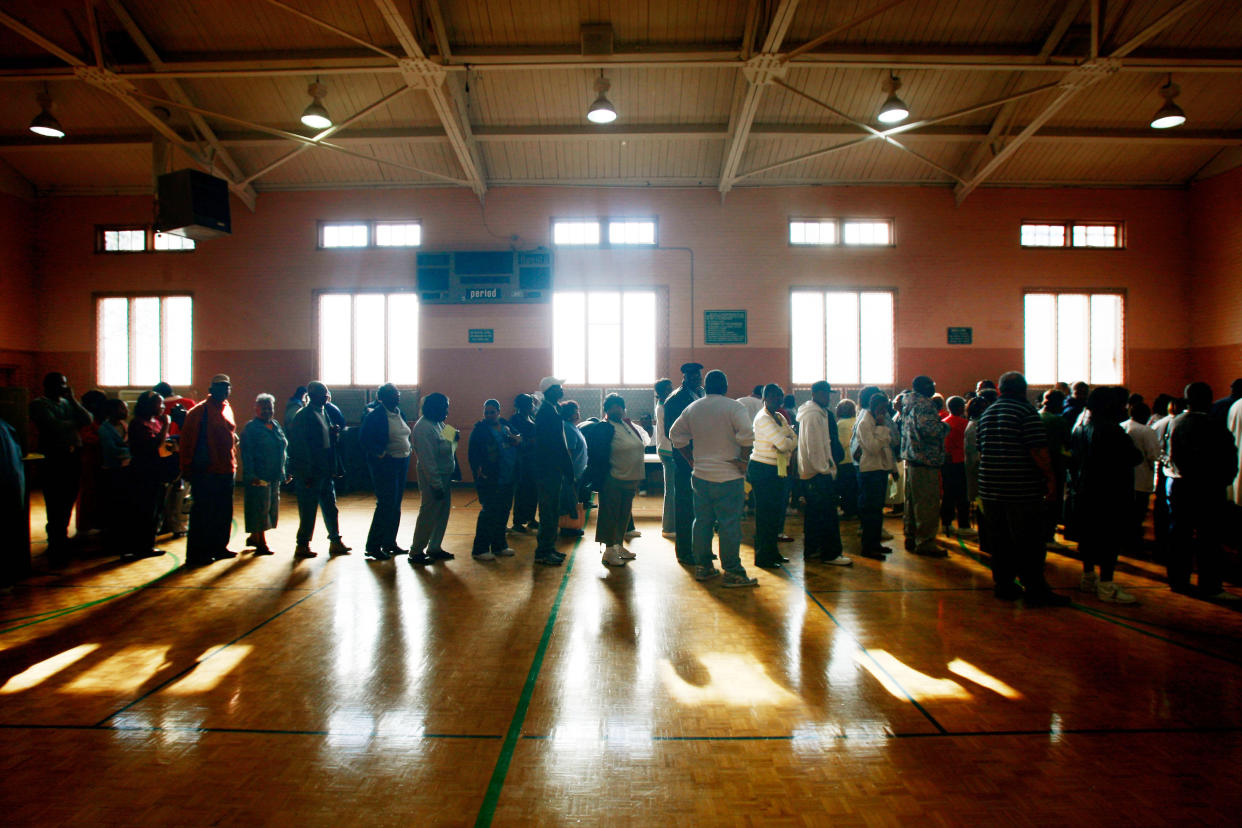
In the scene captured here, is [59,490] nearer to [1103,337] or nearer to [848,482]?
[848,482]

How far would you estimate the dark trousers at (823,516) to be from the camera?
17.8 ft

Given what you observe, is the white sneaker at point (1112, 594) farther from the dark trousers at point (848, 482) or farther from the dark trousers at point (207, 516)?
the dark trousers at point (207, 516)

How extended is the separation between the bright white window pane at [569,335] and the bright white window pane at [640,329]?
30.7 inches

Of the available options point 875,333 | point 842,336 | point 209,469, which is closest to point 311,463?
point 209,469

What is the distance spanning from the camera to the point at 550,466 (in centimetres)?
540

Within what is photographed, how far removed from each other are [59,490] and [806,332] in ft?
35.3

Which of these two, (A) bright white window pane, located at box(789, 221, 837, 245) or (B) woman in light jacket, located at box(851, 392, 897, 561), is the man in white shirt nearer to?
(B) woman in light jacket, located at box(851, 392, 897, 561)

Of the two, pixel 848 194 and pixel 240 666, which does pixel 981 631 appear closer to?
pixel 240 666

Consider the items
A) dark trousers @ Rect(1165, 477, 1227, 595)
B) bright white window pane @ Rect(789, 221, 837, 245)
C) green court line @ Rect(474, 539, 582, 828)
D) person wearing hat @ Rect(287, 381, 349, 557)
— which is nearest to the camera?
green court line @ Rect(474, 539, 582, 828)

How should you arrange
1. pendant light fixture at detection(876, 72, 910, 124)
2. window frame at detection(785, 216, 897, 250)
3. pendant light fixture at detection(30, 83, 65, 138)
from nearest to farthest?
pendant light fixture at detection(876, 72, 910, 124) → pendant light fixture at detection(30, 83, 65, 138) → window frame at detection(785, 216, 897, 250)

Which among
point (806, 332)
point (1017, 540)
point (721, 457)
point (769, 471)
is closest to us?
point (1017, 540)

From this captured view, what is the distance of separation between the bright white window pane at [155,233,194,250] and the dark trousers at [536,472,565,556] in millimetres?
10178

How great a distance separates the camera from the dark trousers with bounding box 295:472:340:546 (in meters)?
5.86

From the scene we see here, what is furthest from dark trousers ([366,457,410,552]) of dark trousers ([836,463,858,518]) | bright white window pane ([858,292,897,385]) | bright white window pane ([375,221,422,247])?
bright white window pane ([858,292,897,385])
